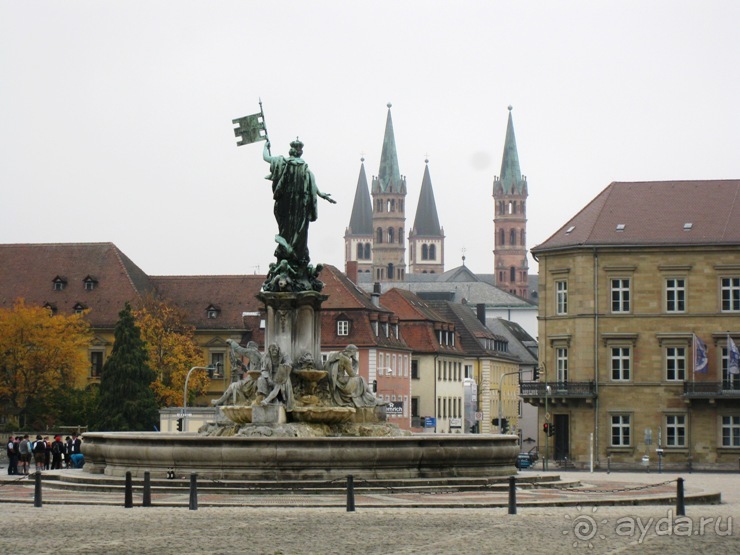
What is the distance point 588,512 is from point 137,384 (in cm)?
6382

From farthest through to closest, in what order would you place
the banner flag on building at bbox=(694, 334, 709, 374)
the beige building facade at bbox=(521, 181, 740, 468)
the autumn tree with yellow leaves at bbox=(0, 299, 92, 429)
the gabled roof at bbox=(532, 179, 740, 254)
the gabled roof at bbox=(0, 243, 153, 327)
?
the gabled roof at bbox=(0, 243, 153, 327) < the autumn tree with yellow leaves at bbox=(0, 299, 92, 429) < the gabled roof at bbox=(532, 179, 740, 254) < the beige building facade at bbox=(521, 181, 740, 468) < the banner flag on building at bbox=(694, 334, 709, 374)

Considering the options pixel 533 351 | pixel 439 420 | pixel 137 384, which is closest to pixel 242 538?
pixel 137 384

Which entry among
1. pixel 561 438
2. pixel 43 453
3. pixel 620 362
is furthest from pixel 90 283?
pixel 43 453

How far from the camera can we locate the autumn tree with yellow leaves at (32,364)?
97.3m

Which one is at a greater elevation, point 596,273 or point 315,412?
point 596,273

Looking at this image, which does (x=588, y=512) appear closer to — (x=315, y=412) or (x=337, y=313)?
(x=315, y=412)

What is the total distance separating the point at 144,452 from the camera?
35.4 metres

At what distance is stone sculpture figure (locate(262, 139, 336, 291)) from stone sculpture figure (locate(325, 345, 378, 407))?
181cm

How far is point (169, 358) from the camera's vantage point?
332 ft

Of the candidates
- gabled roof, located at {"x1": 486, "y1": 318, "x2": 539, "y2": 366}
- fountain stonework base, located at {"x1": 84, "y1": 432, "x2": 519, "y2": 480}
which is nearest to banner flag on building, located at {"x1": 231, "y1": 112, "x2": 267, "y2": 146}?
fountain stonework base, located at {"x1": 84, "y1": 432, "x2": 519, "y2": 480}

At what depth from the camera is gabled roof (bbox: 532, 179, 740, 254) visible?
8088 cm

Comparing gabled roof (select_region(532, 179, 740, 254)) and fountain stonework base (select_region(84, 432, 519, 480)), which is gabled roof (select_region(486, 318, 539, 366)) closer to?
gabled roof (select_region(532, 179, 740, 254))

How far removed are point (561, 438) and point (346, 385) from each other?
45.3 metres

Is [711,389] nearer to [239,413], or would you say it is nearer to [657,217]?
[657,217]
